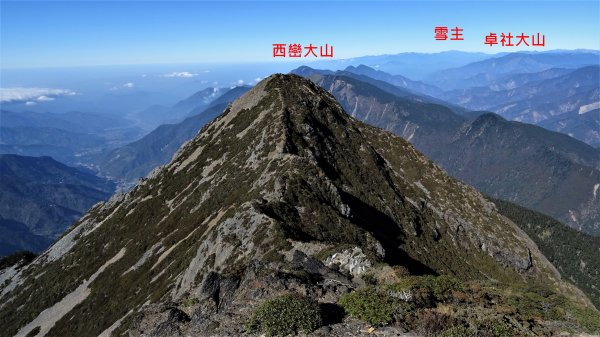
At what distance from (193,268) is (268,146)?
43750 mm

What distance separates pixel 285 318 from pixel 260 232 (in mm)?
37593

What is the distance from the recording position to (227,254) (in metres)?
59.2

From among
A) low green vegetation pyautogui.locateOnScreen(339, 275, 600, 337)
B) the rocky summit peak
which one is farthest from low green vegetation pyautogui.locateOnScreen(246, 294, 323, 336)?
low green vegetation pyautogui.locateOnScreen(339, 275, 600, 337)

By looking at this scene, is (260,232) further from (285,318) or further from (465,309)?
(465,309)

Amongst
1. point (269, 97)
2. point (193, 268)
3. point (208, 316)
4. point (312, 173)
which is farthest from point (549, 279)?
point (208, 316)

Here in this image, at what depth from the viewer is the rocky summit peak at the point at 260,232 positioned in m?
32.0

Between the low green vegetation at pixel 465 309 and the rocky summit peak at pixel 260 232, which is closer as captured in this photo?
the low green vegetation at pixel 465 309

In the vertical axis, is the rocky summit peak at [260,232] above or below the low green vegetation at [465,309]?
below

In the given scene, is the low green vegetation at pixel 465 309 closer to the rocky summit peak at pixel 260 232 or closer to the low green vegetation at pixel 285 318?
the low green vegetation at pixel 285 318

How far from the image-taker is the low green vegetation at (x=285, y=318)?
840 inches

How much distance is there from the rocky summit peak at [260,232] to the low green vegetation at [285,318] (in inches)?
88.4

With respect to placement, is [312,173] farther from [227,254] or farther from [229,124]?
[229,124]

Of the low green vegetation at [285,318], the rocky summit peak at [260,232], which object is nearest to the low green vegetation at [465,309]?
→ the low green vegetation at [285,318]

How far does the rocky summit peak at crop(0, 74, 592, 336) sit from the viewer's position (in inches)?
1259
